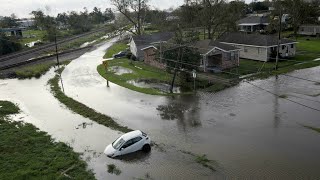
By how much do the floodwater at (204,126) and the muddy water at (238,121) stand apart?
56 millimetres

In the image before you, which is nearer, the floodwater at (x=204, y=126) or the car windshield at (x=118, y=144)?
the floodwater at (x=204, y=126)

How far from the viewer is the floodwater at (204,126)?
19.5 metres

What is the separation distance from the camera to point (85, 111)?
3191 cm

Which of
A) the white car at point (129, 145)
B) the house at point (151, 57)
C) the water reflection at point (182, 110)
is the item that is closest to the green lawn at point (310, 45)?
the house at point (151, 57)

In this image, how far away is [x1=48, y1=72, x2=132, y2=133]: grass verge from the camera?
27.5 meters

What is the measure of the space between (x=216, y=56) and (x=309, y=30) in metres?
38.8

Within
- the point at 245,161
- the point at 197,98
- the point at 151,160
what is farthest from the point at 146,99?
the point at 245,161

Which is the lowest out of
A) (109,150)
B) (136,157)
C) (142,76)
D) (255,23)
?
(136,157)

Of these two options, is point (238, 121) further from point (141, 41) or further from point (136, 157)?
point (141, 41)

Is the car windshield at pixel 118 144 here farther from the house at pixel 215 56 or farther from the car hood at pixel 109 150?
the house at pixel 215 56

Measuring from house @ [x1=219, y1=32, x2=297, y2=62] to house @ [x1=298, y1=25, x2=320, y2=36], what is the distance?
975 inches

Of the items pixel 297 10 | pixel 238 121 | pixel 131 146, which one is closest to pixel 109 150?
pixel 131 146

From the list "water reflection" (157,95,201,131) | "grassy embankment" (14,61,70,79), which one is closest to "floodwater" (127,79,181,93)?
"water reflection" (157,95,201,131)

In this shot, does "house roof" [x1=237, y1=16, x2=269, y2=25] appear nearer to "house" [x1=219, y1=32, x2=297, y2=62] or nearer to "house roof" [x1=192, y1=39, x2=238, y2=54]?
"house" [x1=219, y1=32, x2=297, y2=62]
